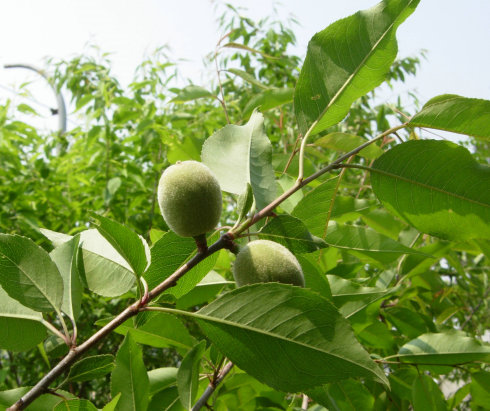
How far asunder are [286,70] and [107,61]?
1515 millimetres

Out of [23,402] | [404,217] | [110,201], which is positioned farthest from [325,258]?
[110,201]

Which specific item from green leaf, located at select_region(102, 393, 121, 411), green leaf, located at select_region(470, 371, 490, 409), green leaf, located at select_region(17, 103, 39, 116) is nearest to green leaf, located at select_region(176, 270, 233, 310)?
green leaf, located at select_region(102, 393, 121, 411)

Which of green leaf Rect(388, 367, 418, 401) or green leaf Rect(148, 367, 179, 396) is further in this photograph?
green leaf Rect(388, 367, 418, 401)

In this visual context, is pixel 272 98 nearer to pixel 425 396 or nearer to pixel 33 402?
pixel 425 396

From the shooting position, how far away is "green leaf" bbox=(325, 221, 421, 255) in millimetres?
1042

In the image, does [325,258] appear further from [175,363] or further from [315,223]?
[175,363]

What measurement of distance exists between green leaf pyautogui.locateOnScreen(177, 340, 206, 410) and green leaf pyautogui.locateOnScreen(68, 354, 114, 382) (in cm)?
12

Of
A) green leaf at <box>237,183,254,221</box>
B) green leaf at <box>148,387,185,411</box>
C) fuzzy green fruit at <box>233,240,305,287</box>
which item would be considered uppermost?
green leaf at <box>237,183,254,221</box>

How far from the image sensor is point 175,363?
3289 mm

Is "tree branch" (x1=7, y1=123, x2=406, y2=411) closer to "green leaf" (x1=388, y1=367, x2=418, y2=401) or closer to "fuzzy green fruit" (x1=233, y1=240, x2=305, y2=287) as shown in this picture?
"fuzzy green fruit" (x1=233, y1=240, x2=305, y2=287)

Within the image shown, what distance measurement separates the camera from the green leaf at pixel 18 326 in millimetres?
774

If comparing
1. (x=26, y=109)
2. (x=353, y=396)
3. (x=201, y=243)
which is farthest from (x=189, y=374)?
(x=26, y=109)

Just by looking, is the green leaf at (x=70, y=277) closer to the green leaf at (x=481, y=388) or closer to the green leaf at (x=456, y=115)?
the green leaf at (x=456, y=115)

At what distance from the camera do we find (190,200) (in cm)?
70
